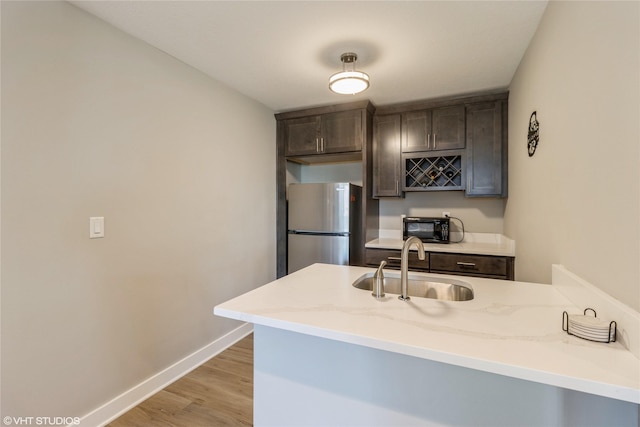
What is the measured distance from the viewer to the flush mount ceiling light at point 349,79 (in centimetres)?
194

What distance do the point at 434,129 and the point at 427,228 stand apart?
1.03m

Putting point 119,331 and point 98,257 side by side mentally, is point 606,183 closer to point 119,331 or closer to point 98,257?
point 98,257

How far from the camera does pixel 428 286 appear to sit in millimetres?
1592

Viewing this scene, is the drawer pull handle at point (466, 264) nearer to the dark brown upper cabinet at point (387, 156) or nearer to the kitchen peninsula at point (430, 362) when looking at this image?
the dark brown upper cabinet at point (387, 156)

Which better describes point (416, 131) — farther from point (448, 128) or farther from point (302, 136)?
point (302, 136)

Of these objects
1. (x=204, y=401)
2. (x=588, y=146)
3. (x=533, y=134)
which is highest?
(x=533, y=134)

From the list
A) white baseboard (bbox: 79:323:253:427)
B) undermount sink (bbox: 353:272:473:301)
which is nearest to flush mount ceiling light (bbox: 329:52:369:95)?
undermount sink (bbox: 353:272:473:301)

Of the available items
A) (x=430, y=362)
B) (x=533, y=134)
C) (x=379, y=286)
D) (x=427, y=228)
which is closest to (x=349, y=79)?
(x=533, y=134)

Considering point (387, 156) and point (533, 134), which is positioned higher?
point (387, 156)

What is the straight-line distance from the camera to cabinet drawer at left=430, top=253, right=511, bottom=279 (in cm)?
248

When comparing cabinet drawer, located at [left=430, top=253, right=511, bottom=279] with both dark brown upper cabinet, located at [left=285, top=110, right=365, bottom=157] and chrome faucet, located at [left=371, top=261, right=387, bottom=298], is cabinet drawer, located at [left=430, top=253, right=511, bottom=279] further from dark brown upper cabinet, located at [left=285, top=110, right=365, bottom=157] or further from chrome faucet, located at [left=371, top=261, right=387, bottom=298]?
chrome faucet, located at [left=371, top=261, right=387, bottom=298]

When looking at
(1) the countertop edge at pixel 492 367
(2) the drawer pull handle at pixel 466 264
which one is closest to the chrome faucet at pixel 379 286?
(1) the countertop edge at pixel 492 367

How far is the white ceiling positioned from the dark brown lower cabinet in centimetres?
155

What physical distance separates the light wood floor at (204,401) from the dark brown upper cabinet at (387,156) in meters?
2.13
